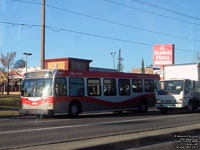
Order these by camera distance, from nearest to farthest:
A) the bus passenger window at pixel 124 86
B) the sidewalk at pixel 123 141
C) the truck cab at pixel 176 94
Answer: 1. the sidewalk at pixel 123 141
2. the truck cab at pixel 176 94
3. the bus passenger window at pixel 124 86

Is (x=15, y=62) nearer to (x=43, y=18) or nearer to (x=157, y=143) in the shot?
(x=43, y=18)

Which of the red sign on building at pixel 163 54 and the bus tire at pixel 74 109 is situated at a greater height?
the red sign on building at pixel 163 54

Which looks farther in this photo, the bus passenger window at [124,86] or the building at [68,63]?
the building at [68,63]

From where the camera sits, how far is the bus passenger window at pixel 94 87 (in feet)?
63.6

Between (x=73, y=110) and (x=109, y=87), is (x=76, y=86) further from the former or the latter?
(x=109, y=87)

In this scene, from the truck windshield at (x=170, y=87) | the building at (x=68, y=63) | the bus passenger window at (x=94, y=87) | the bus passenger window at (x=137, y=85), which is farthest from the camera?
the building at (x=68, y=63)

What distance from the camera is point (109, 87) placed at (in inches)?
825

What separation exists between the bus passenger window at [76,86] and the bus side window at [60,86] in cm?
46

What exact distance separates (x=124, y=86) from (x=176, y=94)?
3789mm

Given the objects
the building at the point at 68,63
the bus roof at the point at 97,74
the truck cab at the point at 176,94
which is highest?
the building at the point at 68,63

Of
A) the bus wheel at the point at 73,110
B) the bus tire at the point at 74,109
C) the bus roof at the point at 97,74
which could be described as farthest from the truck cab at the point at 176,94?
the bus wheel at the point at 73,110

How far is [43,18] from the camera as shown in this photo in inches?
899

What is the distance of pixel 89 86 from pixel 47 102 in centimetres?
327

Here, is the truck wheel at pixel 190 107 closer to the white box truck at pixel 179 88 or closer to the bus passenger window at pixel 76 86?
the white box truck at pixel 179 88
